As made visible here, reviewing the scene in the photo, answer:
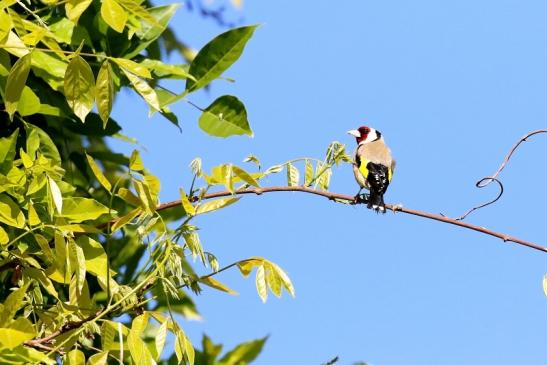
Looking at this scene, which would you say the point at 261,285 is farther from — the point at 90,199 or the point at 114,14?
the point at 114,14

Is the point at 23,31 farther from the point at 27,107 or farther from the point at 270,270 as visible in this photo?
the point at 270,270

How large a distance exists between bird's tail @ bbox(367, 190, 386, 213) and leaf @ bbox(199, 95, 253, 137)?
0.87 meters

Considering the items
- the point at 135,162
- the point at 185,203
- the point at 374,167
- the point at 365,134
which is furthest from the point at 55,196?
the point at 365,134

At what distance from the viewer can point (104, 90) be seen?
2438mm

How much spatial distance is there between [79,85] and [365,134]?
4110mm

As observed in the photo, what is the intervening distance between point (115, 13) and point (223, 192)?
0.58m

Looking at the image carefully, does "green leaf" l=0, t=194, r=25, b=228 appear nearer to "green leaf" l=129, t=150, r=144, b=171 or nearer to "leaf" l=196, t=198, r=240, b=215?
"green leaf" l=129, t=150, r=144, b=171

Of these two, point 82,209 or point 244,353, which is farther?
point 244,353

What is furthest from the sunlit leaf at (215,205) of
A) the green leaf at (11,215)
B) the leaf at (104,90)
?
the green leaf at (11,215)

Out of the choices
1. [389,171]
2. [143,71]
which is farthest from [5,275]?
[389,171]

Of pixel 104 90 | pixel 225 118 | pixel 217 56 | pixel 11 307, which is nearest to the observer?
pixel 11 307

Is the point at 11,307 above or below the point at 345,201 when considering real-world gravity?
below

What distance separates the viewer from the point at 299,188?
2812 mm

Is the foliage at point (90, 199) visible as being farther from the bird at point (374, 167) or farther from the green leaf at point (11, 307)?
the bird at point (374, 167)
